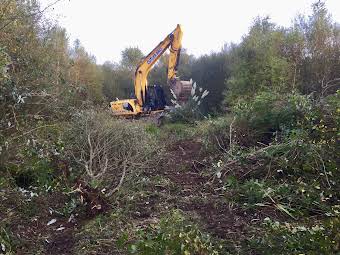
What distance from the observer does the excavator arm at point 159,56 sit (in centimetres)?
1466

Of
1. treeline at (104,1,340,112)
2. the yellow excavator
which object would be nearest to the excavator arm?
the yellow excavator

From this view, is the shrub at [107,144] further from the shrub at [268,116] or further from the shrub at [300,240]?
the shrub at [300,240]

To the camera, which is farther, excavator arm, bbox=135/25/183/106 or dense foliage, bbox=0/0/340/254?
excavator arm, bbox=135/25/183/106

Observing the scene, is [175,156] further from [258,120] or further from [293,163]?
[293,163]

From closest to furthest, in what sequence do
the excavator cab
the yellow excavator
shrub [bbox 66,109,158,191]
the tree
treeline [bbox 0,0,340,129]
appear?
1. treeline [bbox 0,0,340,129]
2. shrub [bbox 66,109,158,191]
3. the yellow excavator
4. the excavator cab
5. the tree

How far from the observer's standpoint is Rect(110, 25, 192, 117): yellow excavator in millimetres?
14344

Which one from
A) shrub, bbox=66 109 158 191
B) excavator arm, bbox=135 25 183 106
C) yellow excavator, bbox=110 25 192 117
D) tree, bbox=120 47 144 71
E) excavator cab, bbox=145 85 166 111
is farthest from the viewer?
tree, bbox=120 47 144 71

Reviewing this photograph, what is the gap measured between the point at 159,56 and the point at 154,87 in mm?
1464

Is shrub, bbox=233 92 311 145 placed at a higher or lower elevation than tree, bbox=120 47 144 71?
lower

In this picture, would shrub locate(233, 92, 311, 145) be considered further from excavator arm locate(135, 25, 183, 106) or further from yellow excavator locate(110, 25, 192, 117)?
excavator arm locate(135, 25, 183, 106)

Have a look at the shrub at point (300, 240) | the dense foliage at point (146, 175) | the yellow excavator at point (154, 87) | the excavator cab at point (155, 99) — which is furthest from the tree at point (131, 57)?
the shrub at point (300, 240)

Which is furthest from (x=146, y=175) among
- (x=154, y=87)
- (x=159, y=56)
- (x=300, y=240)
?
(x=154, y=87)

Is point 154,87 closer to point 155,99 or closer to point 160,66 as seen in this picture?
point 155,99

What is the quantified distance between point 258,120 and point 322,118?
4.45 feet
